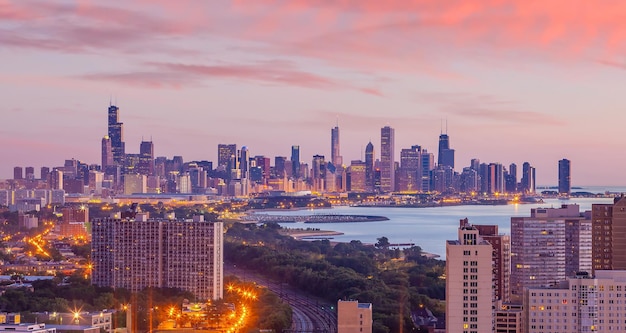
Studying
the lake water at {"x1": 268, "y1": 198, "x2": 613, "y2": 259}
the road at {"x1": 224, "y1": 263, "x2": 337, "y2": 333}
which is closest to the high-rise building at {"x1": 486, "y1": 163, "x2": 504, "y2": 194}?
the lake water at {"x1": 268, "y1": 198, "x2": 613, "y2": 259}

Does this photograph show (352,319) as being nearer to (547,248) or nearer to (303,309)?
(303,309)

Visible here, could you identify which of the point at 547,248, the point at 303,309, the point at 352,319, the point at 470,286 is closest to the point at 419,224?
the point at 547,248

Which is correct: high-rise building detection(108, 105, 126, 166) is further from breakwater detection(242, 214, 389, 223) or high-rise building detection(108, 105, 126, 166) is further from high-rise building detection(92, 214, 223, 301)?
high-rise building detection(92, 214, 223, 301)

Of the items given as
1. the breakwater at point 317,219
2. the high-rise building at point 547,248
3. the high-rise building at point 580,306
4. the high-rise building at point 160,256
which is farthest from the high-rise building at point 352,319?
the breakwater at point 317,219

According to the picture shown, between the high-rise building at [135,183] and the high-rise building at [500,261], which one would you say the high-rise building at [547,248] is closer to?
the high-rise building at [500,261]

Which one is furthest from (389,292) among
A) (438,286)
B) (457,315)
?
(457,315)

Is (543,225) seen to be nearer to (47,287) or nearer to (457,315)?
(47,287)

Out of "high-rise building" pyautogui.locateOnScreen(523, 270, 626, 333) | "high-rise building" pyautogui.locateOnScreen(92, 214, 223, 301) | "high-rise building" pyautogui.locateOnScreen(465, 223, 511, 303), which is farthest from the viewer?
"high-rise building" pyautogui.locateOnScreen(92, 214, 223, 301)
